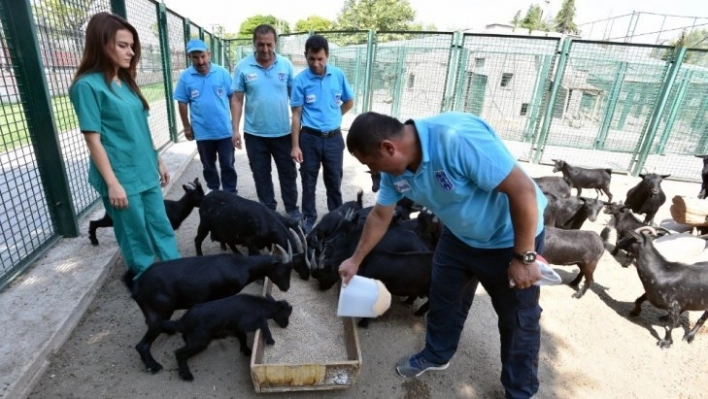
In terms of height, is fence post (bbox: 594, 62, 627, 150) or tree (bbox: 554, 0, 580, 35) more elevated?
tree (bbox: 554, 0, 580, 35)

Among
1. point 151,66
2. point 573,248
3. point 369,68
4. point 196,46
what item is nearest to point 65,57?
point 196,46

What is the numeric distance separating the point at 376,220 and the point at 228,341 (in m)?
1.73

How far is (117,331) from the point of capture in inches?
127

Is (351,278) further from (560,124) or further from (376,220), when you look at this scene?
(560,124)

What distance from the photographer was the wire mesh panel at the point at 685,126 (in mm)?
9348

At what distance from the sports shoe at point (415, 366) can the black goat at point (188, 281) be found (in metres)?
1.21

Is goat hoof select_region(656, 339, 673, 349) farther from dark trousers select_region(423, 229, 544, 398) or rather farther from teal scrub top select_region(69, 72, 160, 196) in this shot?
teal scrub top select_region(69, 72, 160, 196)

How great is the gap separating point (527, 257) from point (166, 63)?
8525mm

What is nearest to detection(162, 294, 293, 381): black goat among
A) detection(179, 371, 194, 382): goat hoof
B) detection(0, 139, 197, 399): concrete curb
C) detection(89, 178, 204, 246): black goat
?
detection(179, 371, 194, 382): goat hoof

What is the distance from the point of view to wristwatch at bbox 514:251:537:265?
1.96 meters

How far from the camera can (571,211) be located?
5383 mm

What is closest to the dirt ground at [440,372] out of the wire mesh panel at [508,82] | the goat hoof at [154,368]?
the goat hoof at [154,368]

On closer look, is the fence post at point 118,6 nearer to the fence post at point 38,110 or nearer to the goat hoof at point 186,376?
the fence post at point 38,110

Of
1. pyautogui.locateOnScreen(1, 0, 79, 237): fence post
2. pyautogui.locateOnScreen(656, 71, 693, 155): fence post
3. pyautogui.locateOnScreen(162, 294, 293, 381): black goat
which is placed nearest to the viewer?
pyautogui.locateOnScreen(162, 294, 293, 381): black goat
